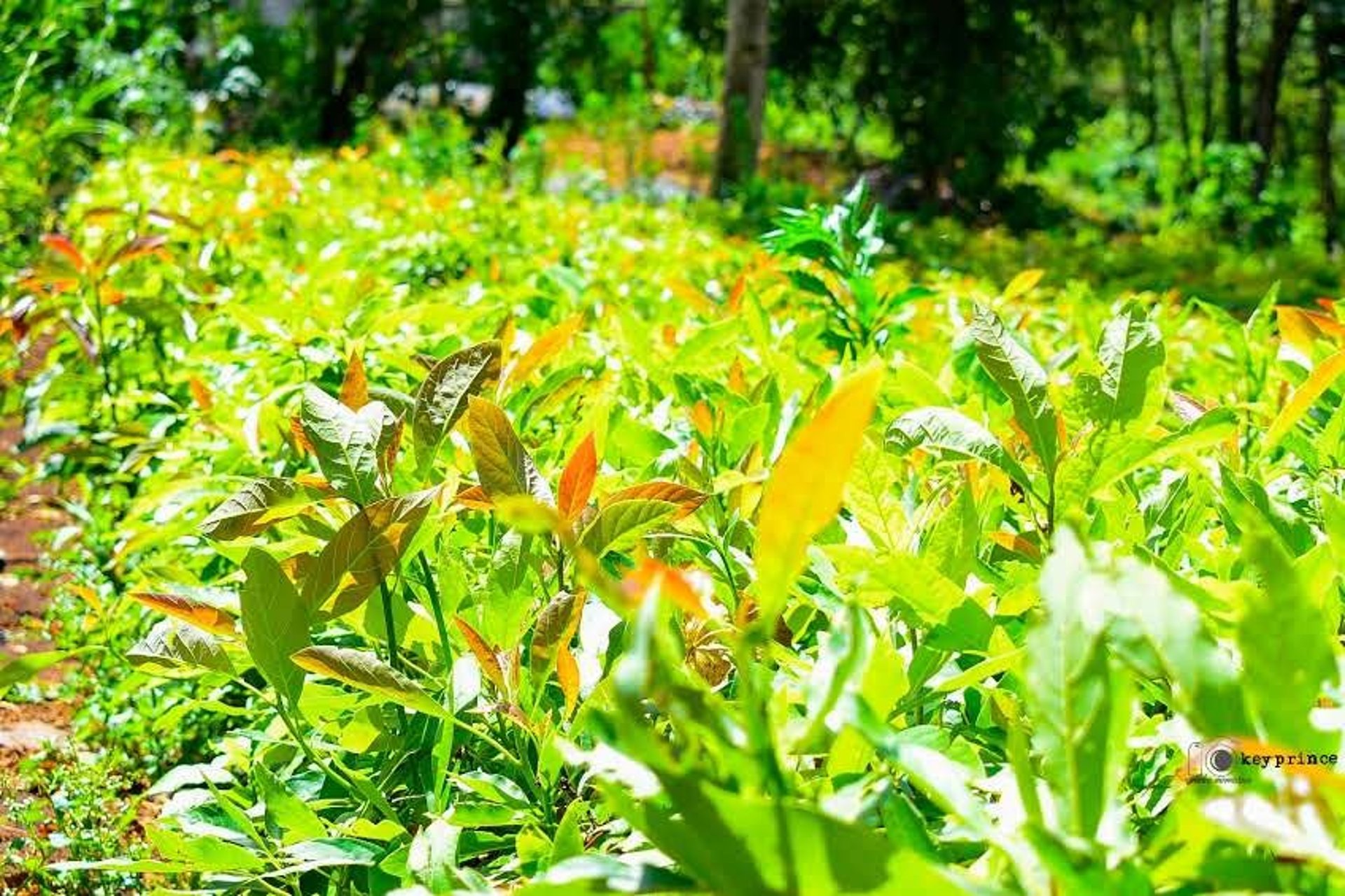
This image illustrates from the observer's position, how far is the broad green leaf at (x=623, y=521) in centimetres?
105

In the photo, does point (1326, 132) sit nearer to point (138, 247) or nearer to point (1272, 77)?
point (1272, 77)

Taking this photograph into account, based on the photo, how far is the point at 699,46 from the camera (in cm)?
1575

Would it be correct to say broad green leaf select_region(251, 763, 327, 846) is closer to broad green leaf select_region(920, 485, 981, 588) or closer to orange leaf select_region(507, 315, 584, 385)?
broad green leaf select_region(920, 485, 981, 588)

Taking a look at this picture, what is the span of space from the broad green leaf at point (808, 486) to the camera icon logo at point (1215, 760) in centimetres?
23

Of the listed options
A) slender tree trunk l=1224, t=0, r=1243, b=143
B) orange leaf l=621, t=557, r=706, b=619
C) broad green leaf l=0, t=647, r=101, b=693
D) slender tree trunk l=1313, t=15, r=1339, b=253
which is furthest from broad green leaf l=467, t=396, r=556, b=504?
slender tree trunk l=1224, t=0, r=1243, b=143

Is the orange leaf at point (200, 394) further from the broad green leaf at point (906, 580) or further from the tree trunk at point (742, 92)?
the tree trunk at point (742, 92)

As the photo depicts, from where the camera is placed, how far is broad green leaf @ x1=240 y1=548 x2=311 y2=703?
3.24 ft

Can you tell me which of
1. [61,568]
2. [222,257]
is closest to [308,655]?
[61,568]

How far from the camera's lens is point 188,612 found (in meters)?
1.06

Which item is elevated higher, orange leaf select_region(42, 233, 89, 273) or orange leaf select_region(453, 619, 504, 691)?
orange leaf select_region(42, 233, 89, 273)

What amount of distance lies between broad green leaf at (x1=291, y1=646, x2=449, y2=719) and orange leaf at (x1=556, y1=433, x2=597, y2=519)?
18cm

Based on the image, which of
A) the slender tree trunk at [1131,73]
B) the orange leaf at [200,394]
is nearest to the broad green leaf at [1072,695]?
the orange leaf at [200,394]

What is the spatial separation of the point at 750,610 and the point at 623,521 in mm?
153

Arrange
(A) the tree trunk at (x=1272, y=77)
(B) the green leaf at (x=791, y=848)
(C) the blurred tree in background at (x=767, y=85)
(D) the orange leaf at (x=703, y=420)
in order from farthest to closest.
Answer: (A) the tree trunk at (x=1272, y=77) → (C) the blurred tree in background at (x=767, y=85) → (D) the orange leaf at (x=703, y=420) → (B) the green leaf at (x=791, y=848)
